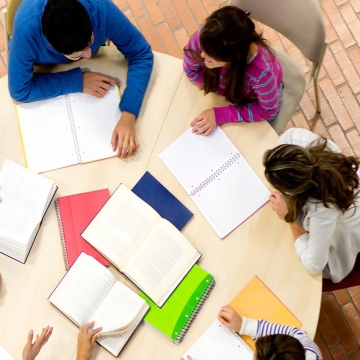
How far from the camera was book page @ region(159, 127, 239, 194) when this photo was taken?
169 centimetres

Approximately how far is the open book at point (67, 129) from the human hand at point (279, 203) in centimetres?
60

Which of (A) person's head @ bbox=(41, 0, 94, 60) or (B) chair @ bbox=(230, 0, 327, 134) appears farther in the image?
(B) chair @ bbox=(230, 0, 327, 134)

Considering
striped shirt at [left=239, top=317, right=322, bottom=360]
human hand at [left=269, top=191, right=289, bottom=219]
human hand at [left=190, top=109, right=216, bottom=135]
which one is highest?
human hand at [left=190, top=109, right=216, bottom=135]

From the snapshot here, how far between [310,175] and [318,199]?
99 mm

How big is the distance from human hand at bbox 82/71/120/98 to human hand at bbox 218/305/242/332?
902 mm

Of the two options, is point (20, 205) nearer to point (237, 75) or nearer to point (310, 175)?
point (237, 75)

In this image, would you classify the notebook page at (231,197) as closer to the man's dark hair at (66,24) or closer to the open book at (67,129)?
the open book at (67,129)

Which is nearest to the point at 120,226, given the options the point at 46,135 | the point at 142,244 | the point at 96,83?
the point at 142,244

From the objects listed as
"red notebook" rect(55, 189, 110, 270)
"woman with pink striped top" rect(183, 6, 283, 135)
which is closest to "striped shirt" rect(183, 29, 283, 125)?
"woman with pink striped top" rect(183, 6, 283, 135)

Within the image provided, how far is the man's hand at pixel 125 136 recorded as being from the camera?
170cm

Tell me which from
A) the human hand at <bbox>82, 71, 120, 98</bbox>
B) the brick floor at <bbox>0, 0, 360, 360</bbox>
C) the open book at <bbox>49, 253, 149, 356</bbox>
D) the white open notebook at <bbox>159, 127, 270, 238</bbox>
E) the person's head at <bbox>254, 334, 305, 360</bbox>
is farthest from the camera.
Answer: the brick floor at <bbox>0, 0, 360, 360</bbox>

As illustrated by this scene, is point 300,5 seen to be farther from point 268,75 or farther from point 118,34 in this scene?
point 118,34

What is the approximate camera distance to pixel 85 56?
166 cm

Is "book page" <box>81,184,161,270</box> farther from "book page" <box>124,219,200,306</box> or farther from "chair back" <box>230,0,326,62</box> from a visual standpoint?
→ "chair back" <box>230,0,326,62</box>
